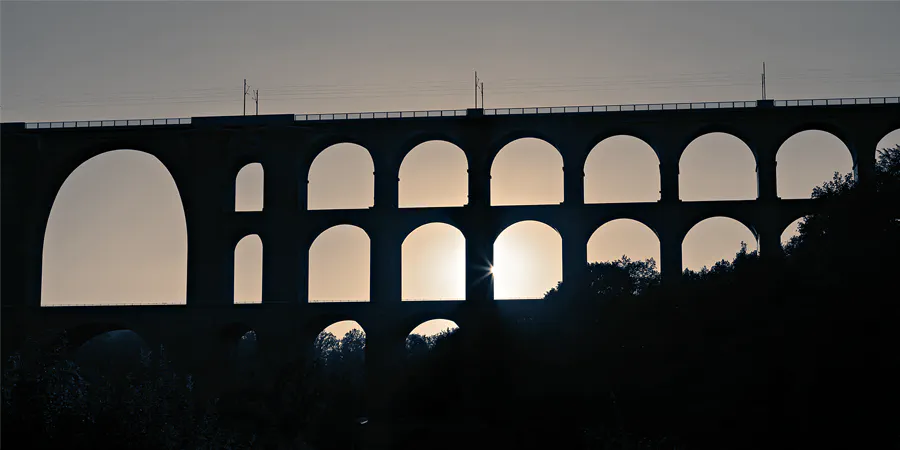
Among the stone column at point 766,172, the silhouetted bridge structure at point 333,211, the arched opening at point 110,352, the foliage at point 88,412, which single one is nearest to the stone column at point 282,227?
the silhouetted bridge structure at point 333,211

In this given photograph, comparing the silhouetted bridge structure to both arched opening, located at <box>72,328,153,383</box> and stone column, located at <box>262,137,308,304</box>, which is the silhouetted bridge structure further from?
arched opening, located at <box>72,328,153,383</box>

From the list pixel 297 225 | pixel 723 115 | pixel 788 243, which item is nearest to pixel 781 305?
pixel 788 243

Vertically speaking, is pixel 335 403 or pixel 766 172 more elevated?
pixel 766 172

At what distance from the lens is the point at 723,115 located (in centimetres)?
5741

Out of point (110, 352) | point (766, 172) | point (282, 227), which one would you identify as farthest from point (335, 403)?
point (110, 352)

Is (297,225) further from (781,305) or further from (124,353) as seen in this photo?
(124,353)

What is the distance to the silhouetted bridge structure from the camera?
56812 millimetres

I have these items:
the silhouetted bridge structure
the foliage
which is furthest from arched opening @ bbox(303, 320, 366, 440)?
the foliage

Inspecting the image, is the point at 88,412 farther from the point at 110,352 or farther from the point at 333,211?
the point at 110,352

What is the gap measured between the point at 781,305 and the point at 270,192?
28.9 metres

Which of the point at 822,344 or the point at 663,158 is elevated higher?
the point at 663,158

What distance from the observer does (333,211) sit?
196ft

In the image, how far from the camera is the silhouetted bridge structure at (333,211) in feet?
186

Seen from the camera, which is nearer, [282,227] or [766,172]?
[766,172]
